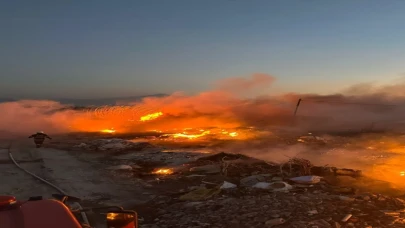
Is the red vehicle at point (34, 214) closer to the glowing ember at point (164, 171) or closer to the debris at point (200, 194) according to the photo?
the debris at point (200, 194)

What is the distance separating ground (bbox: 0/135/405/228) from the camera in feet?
26.7

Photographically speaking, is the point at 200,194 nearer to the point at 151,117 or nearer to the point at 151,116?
the point at 151,117

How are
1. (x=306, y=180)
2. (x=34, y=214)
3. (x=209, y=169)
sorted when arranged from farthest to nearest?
1. (x=209, y=169)
2. (x=306, y=180)
3. (x=34, y=214)

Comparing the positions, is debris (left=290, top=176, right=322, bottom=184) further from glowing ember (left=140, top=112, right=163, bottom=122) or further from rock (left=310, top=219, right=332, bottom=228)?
glowing ember (left=140, top=112, right=163, bottom=122)

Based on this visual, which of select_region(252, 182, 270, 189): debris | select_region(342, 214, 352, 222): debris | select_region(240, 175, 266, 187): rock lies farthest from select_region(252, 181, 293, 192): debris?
select_region(342, 214, 352, 222): debris

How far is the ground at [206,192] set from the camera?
8133 millimetres

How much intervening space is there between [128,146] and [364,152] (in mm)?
13933

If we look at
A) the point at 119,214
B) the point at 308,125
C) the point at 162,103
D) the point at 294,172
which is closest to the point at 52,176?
the point at 294,172

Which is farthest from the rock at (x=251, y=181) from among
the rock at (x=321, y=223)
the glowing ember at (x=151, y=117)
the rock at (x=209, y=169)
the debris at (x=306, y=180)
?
the glowing ember at (x=151, y=117)

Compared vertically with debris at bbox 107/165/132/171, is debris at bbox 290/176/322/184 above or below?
below

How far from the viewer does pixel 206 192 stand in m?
10.5

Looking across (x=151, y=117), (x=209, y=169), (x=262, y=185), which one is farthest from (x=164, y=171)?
(x=151, y=117)

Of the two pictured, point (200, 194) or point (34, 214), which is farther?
point (200, 194)

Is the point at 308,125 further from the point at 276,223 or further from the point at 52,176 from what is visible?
the point at 276,223
